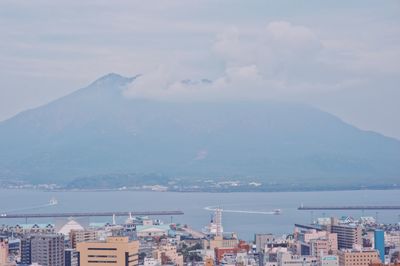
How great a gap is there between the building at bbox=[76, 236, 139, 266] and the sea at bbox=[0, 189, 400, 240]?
10.9 metres

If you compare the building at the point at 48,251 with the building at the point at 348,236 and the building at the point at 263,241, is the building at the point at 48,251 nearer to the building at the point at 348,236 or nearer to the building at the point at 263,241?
the building at the point at 263,241

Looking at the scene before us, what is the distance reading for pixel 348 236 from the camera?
66.8 feet

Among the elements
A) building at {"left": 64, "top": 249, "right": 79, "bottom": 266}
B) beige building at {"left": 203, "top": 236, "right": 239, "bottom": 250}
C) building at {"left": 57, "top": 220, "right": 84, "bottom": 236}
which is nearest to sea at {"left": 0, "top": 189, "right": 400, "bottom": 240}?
building at {"left": 57, "top": 220, "right": 84, "bottom": 236}

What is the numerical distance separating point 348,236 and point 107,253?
24.6 feet

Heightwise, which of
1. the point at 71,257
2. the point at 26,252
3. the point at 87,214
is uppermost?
the point at 87,214

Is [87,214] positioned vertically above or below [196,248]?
above

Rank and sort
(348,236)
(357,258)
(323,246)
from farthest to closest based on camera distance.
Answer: (348,236)
(323,246)
(357,258)

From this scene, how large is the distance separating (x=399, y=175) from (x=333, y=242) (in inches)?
1280

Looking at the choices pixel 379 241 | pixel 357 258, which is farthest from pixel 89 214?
pixel 357 258

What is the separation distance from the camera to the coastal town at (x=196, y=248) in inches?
564

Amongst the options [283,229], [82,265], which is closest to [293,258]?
[82,265]

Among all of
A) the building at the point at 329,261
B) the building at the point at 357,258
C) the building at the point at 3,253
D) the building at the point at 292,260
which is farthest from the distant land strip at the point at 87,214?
the building at the point at 357,258

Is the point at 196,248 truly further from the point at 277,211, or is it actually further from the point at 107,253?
the point at 277,211

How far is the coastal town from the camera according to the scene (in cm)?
1432
